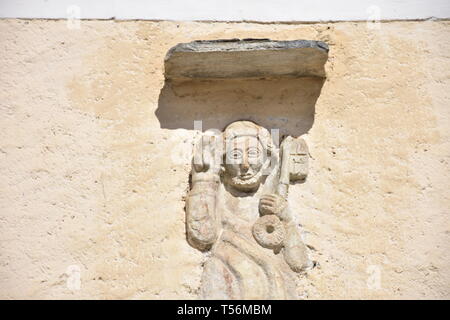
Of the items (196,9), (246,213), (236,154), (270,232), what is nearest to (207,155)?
(236,154)

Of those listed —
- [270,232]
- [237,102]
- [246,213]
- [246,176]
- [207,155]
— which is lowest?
[270,232]

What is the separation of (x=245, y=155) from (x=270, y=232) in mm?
376

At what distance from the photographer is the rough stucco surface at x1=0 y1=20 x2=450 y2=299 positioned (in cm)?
340

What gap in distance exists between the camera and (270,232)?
3379 mm

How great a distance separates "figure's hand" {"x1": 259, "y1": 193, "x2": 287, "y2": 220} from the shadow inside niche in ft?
1.32

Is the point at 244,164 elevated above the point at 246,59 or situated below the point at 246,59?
below

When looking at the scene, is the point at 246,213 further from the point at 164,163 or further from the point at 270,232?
the point at 164,163

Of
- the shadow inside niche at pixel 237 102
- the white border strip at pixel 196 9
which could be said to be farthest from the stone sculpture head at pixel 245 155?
the white border strip at pixel 196 9

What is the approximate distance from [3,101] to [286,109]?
4.63ft

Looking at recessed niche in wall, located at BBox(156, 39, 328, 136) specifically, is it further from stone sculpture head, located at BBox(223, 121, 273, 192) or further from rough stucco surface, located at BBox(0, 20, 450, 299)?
stone sculpture head, located at BBox(223, 121, 273, 192)

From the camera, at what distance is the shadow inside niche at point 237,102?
3.62 metres

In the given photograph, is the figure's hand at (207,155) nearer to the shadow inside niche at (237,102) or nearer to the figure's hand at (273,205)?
the shadow inside niche at (237,102)

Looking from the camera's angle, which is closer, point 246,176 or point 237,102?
point 246,176
